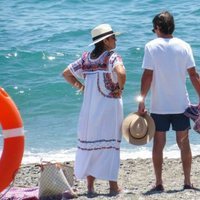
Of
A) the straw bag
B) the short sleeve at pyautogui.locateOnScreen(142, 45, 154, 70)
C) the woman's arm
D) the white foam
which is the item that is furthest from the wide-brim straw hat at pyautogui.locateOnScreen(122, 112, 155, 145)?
the white foam

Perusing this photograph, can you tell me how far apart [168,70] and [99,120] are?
72 centimetres

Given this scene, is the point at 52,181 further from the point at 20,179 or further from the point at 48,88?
the point at 48,88

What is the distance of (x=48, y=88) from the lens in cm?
1394

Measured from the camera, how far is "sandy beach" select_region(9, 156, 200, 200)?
6.44 m

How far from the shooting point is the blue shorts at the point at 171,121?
6.59 m

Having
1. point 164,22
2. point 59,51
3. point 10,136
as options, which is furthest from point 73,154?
point 59,51

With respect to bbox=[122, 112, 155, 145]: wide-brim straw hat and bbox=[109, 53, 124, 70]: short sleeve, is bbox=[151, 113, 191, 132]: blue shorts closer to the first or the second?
bbox=[122, 112, 155, 145]: wide-brim straw hat

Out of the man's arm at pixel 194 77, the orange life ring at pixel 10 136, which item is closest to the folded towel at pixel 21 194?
the orange life ring at pixel 10 136

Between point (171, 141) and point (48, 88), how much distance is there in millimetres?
4536

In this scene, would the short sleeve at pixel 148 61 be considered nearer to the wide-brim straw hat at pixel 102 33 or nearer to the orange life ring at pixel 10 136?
the wide-brim straw hat at pixel 102 33

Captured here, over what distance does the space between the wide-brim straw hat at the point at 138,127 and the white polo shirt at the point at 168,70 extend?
0.14 metres

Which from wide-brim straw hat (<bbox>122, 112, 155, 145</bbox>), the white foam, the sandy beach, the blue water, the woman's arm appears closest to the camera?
the sandy beach

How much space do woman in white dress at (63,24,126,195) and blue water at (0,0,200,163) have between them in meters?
2.84

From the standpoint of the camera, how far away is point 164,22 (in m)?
6.47
